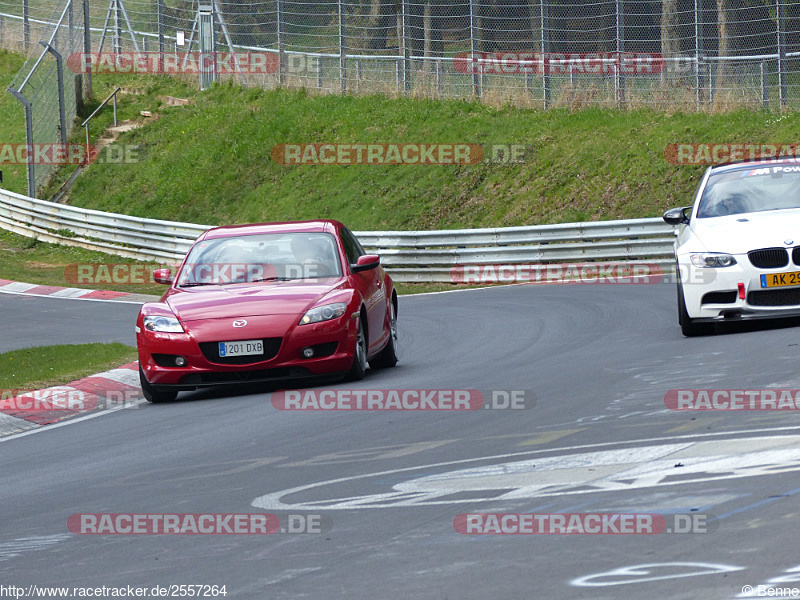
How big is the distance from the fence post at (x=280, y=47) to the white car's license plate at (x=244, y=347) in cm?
2500

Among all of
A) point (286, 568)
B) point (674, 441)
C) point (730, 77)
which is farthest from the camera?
point (730, 77)

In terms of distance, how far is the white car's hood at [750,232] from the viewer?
38.3ft

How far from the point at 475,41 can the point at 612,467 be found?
24.4 meters

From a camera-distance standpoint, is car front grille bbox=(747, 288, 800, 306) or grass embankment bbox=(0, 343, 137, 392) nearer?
car front grille bbox=(747, 288, 800, 306)

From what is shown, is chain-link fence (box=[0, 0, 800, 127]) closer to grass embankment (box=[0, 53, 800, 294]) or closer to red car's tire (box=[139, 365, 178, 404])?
grass embankment (box=[0, 53, 800, 294])

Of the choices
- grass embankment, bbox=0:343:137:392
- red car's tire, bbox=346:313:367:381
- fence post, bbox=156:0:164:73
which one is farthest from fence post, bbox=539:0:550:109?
red car's tire, bbox=346:313:367:381

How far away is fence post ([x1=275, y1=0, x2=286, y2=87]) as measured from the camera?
34438 mm

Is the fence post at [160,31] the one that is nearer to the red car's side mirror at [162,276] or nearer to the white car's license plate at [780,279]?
the red car's side mirror at [162,276]

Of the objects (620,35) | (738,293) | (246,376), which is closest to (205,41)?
(620,35)

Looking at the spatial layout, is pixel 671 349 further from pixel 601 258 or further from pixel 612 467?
pixel 601 258

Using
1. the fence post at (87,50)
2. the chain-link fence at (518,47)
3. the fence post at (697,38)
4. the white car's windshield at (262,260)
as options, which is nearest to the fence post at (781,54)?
the chain-link fence at (518,47)

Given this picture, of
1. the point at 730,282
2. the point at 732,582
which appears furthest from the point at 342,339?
the point at 732,582

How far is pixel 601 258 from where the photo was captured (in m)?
22.7

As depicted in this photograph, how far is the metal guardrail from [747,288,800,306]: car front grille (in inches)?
395
